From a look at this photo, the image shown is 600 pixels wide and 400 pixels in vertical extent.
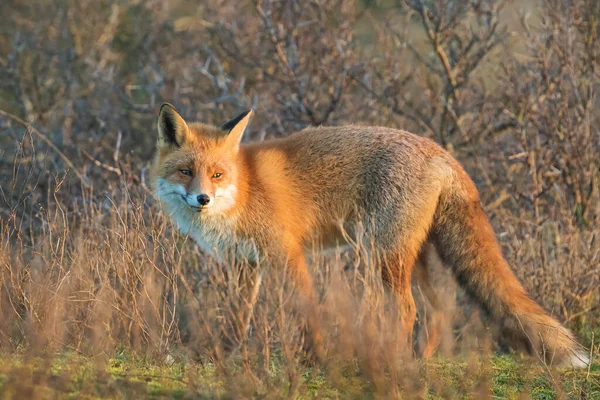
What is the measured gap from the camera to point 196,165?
469cm

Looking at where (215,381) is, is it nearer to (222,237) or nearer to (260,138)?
(222,237)

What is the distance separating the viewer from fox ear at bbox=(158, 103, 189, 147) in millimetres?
4801

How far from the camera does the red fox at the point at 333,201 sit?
15.2 feet

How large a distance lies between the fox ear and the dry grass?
591mm

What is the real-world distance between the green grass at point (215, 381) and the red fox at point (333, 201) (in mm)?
477

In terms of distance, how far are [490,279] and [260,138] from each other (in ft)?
12.2

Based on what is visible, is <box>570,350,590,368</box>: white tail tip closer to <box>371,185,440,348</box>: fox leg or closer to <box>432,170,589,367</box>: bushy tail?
<box>432,170,589,367</box>: bushy tail

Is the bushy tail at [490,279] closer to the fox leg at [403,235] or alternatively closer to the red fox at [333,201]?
the red fox at [333,201]

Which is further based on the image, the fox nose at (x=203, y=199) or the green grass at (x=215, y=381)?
the fox nose at (x=203, y=199)

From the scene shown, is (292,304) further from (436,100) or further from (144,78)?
(144,78)


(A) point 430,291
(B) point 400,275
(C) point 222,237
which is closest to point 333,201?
(B) point 400,275

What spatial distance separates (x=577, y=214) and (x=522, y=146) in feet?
2.60

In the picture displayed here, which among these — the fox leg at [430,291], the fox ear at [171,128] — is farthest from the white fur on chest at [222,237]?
the fox leg at [430,291]

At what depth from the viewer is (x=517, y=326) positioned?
438 centimetres
